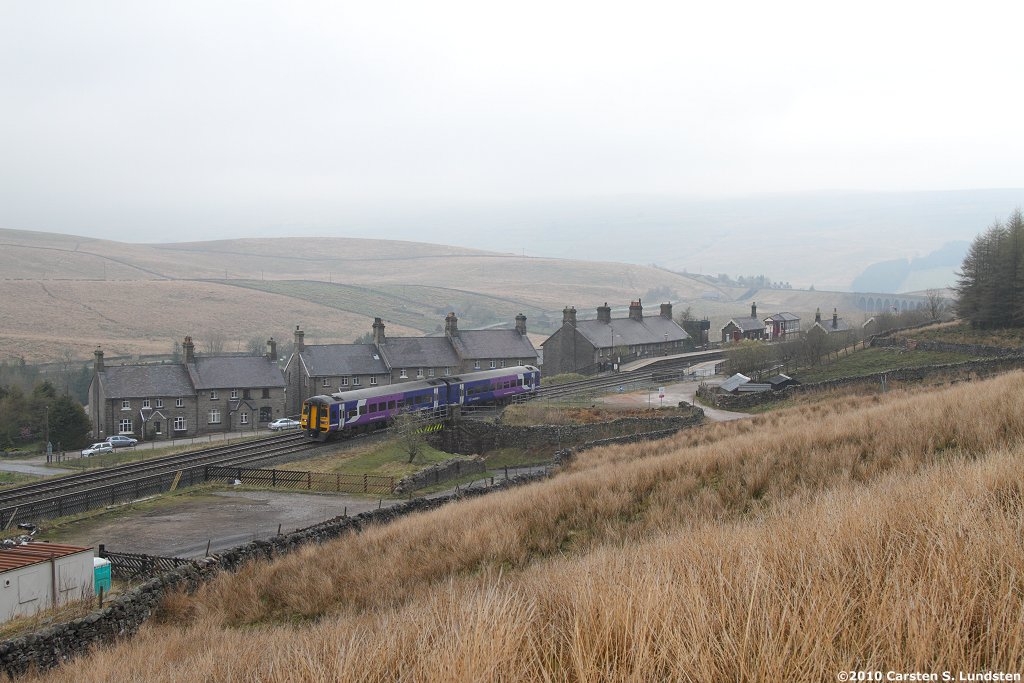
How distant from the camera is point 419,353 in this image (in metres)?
62.6

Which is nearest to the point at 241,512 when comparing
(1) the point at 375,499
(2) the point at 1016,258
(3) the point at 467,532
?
(1) the point at 375,499

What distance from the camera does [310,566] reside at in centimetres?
1384

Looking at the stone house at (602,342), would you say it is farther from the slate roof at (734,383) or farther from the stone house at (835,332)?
the slate roof at (734,383)

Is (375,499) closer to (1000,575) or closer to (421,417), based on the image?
(421,417)

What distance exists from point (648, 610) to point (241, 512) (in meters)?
21.2

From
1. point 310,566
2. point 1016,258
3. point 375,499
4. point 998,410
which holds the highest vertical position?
point 1016,258

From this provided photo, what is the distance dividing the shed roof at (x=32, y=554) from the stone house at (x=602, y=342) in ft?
167

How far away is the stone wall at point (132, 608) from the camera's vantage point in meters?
10.5

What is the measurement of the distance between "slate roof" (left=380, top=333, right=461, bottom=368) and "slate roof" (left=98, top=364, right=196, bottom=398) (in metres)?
14.4

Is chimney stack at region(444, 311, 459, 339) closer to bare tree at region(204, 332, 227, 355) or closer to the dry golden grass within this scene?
the dry golden grass

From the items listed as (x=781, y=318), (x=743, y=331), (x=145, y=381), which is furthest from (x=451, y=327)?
(x=781, y=318)

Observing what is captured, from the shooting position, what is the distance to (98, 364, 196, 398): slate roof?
5334 centimetres

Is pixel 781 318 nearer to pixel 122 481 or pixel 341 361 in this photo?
pixel 341 361

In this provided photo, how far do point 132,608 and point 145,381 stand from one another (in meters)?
45.9
